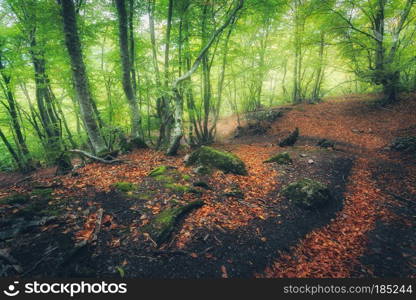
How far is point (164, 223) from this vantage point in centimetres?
347

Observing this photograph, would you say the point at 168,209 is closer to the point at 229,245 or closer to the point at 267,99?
the point at 229,245

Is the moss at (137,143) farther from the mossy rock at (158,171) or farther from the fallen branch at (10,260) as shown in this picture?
the fallen branch at (10,260)

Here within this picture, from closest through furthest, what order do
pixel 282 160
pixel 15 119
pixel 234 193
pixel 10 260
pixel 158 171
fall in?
pixel 10 260 → pixel 234 193 → pixel 158 171 → pixel 282 160 → pixel 15 119

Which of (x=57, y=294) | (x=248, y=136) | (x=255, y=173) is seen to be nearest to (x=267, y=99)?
(x=248, y=136)

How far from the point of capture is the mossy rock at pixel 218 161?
6245 mm

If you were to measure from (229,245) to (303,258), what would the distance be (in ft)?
4.97

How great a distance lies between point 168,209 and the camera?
3910mm

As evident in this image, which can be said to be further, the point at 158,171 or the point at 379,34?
the point at 379,34

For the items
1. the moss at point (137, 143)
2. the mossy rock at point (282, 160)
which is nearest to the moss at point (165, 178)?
the moss at point (137, 143)

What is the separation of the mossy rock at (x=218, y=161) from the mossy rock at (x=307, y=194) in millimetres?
1636

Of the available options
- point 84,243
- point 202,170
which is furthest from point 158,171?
point 84,243
